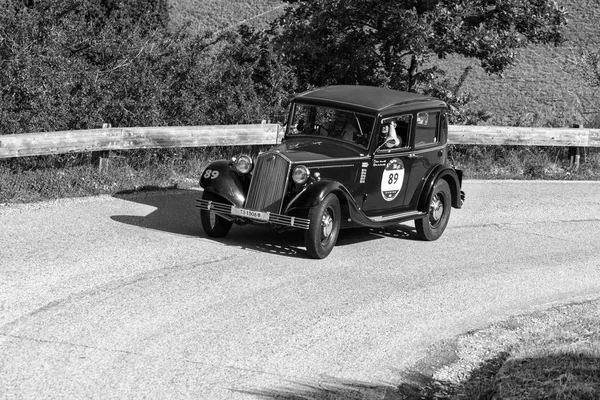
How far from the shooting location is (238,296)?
973 centimetres

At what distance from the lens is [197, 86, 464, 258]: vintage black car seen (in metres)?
11.5

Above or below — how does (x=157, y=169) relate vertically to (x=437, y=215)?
below

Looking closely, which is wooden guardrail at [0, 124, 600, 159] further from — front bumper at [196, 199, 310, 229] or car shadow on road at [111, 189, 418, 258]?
front bumper at [196, 199, 310, 229]

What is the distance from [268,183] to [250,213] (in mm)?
465

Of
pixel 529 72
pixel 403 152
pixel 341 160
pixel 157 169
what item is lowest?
pixel 157 169

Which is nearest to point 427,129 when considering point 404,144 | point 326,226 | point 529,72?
point 404,144

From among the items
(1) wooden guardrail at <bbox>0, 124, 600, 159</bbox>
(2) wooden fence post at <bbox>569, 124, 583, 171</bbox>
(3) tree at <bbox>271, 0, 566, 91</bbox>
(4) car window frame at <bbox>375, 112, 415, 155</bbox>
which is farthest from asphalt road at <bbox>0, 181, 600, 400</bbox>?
(3) tree at <bbox>271, 0, 566, 91</bbox>

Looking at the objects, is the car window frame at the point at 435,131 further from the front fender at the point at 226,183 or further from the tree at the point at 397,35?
the tree at the point at 397,35

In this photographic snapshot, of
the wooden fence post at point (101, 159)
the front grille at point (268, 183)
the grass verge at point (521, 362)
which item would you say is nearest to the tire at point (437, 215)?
the front grille at point (268, 183)

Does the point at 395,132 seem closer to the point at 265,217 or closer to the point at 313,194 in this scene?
the point at 313,194

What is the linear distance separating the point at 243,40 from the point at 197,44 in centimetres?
195

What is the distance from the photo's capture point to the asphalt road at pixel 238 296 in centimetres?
761

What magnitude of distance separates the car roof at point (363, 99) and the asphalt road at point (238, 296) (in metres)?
1.73

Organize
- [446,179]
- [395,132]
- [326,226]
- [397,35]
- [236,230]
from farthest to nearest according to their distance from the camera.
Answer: [397,35] < [446,179] < [236,230] < [395,132] < [326,226]
